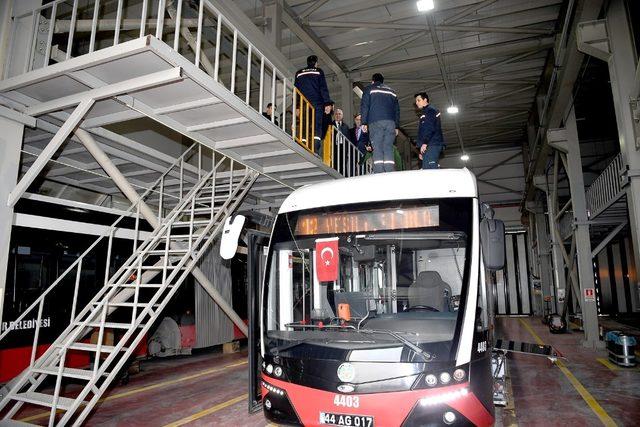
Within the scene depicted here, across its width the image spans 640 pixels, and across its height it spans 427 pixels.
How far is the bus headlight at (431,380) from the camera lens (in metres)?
3.41

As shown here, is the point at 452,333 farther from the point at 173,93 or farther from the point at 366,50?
the point at 366,50

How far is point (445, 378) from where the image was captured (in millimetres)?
3426

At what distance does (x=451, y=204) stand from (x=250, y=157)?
4459 millimetres

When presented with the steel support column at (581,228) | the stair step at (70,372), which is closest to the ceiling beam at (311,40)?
the steel support column at (581,228)

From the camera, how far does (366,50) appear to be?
1398cm

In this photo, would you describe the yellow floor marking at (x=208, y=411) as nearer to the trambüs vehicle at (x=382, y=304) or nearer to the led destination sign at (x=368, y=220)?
the trambüs vehicle at (x=382, y=304)

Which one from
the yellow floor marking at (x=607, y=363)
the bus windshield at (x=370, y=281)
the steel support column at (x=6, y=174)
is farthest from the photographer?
the yellow floor marking at (x=607, y=363)

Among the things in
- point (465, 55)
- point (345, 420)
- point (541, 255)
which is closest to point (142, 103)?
point (345, 420)

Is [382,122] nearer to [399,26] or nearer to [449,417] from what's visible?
[449,417]

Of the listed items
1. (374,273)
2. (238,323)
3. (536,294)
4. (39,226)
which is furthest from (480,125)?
(39,226)

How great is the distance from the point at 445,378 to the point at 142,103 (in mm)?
4956

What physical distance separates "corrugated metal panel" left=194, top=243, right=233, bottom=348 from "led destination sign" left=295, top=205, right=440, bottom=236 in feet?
22.5

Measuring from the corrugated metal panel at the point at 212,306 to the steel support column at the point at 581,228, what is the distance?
9.99 meters

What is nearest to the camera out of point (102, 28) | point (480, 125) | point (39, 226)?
point (39, 226)
